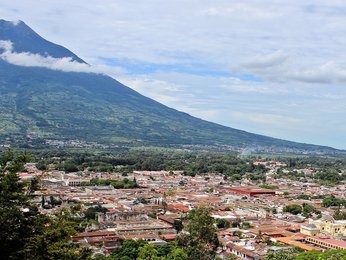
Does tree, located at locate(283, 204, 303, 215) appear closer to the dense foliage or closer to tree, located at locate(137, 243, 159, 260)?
tree, located at locate(137, 243, 159, 260)

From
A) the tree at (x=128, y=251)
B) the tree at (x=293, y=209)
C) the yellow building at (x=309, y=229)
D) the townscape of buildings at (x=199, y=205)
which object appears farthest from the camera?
the tree at (x=293, y=209)

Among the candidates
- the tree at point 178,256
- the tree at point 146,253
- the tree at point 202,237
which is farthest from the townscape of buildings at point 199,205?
the tree at point 202,237

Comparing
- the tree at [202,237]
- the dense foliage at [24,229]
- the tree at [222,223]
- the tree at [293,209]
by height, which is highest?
the dense foliage at [24,229]

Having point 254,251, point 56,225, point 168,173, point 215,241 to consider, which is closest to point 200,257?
point 215,241

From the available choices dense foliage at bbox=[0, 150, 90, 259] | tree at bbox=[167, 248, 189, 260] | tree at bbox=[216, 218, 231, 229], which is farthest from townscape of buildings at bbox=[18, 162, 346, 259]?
tree at bbox=[167, 248, 189, 260]

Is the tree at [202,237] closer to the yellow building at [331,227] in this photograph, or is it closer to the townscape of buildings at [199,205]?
the townscape of buildings at [199,205]

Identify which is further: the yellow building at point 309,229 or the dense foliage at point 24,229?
the yellow building at point 309,229
